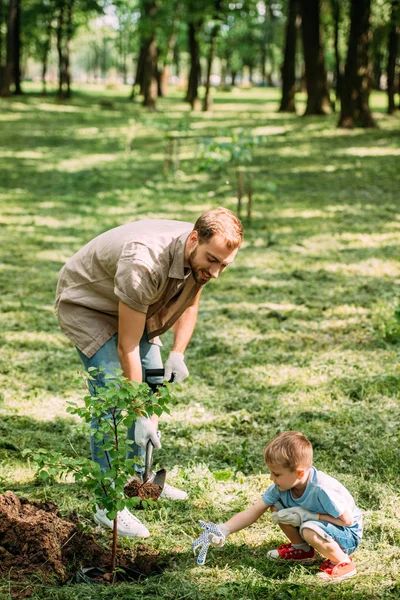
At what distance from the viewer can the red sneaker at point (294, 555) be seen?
3.14 metres

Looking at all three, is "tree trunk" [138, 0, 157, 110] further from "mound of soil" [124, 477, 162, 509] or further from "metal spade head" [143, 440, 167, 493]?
"mound of soil" [124, 477, 162, 509]

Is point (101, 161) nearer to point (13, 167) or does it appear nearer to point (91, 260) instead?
point (13, 167)

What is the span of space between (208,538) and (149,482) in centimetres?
68

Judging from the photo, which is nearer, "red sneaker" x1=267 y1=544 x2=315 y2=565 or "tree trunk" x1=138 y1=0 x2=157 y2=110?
"red sneaker" x1=267 y1=544 x2=315 y2=565

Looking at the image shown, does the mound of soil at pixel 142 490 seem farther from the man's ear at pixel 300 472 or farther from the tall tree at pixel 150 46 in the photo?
the tall tree at pixel 150 46

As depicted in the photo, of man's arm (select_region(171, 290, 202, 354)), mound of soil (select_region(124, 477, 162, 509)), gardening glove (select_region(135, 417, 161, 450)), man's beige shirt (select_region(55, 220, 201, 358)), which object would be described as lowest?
mound of soil (select_region(124, 477, 162, 509))

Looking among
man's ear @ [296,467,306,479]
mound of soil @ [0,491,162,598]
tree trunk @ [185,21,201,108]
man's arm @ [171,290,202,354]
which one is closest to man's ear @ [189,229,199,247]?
man's arm @ [171,290,202,354]

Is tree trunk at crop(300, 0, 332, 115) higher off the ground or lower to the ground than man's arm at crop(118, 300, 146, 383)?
higher

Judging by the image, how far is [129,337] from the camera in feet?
9.93

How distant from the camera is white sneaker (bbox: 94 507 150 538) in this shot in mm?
3303

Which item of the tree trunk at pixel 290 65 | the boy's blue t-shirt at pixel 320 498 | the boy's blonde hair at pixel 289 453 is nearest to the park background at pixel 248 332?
the boy's blue t-shirt at pixel 320 498

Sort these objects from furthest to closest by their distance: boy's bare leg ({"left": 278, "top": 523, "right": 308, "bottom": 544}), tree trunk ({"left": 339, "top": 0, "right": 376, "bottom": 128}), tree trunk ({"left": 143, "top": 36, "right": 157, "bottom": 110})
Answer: tree trunk ({"left": 143, "top": 36, "right": 157, "bottom": 110}) < tree trunk ({"left": 339, "top": 0, "right": 376, "bottom": 128}) < boy's bare leg ({"left": 278, "top": 523, "right": 308, "bottom": 544})

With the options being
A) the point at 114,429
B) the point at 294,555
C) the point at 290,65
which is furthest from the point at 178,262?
the point at 290,65

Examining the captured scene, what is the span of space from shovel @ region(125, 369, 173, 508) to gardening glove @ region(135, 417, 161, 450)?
281 millimetres
